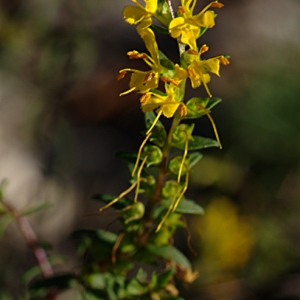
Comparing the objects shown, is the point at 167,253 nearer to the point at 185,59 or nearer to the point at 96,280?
the point at 96,280

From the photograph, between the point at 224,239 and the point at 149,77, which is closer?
the point at 149,77

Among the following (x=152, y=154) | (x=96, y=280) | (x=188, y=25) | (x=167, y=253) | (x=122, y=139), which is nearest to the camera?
(x=188, y=25)

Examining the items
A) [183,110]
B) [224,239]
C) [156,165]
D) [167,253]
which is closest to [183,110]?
[183,110]

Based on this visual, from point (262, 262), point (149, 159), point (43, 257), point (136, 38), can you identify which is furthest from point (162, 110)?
point (136, 38)

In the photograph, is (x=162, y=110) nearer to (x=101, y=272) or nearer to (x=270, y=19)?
(x=101, y=272)

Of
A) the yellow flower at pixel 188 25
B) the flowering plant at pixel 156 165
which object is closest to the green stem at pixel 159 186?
the flowering plant at pixel 156 165

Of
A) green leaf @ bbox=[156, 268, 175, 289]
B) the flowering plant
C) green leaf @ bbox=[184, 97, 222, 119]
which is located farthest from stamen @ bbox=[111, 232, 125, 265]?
green leaf @ bbox=[184, 97, 222, 119]

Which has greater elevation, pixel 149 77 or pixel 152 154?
pixel 149 77
